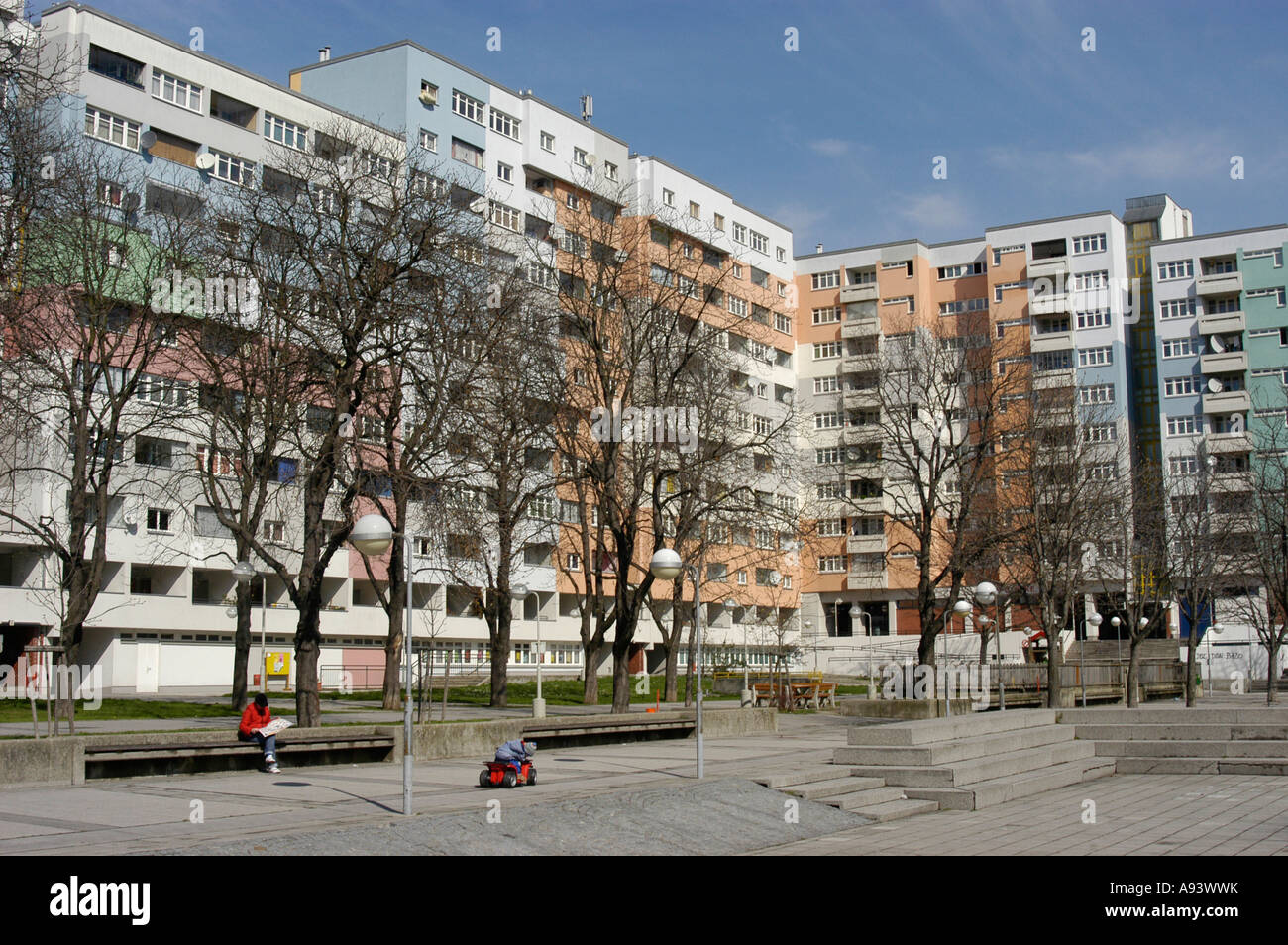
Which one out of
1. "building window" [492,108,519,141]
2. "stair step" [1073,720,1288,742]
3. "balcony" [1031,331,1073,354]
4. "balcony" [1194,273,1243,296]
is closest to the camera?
"stair step" [1073,720,1288,742]

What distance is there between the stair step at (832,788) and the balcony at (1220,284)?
6947 centimetres

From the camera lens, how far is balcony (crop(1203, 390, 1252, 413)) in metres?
75.7

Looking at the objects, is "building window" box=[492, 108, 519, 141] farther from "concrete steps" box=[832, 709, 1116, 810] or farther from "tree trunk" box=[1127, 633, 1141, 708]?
"concrete steps" box=[832, 709, 1116, 810]

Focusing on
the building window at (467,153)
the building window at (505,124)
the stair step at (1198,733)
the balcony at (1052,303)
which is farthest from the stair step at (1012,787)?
the balcony at (1052,303)

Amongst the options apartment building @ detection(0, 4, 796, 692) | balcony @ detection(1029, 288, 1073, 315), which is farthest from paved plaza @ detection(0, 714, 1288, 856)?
balcony @ detection(1029, 288, 1073, 315)

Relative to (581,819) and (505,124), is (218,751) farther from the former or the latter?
(505,124)

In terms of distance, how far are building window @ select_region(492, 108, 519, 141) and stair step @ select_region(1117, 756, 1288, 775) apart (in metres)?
51.7

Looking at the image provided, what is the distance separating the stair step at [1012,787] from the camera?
17047 mm

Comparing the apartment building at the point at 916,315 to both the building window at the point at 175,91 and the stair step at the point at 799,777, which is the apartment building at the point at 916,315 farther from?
the stair step at the point at 799,777

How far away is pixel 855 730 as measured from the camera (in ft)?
63.3

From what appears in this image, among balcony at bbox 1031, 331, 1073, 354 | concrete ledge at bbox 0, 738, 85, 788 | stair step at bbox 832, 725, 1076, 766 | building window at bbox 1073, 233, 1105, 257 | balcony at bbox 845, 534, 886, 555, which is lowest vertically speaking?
stair step at bbox 832, 725, 1076, 766

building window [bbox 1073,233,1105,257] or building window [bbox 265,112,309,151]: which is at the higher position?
building window [bbox 1073,233,1105,257]

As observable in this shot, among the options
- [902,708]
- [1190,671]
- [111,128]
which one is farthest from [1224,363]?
[111,128]

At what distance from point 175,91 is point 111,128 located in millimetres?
3792
